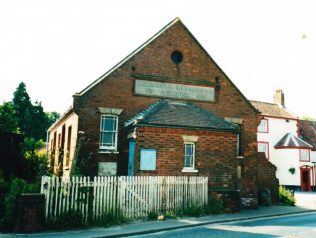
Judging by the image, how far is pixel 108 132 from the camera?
52.9 ft

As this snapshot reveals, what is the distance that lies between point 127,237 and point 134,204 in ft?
9.34

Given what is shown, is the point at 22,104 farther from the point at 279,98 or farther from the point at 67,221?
the point at 67,221

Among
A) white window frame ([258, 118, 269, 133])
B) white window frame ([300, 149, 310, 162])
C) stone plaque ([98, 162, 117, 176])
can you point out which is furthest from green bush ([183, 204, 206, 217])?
white window frame ([300, 149, 310, 162])

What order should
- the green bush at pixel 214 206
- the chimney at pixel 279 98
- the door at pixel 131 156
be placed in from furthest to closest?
the chimney at pixel 279 98
the door at pixel 131 156
the green bush at pixel 214 206

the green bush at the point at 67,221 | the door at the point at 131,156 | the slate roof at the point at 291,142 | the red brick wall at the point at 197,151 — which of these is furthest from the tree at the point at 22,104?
the green bush at the point at 67,221

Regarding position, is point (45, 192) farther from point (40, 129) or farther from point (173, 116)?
point (40, 129)

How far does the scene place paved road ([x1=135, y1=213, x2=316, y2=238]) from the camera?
9906mm

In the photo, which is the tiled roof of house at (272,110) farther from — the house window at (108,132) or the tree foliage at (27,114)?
the tree foliage at (27,114)

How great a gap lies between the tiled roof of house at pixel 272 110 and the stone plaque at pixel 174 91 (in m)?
21.6

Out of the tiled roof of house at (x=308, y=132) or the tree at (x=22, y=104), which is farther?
the tree at (x=22, y=104)

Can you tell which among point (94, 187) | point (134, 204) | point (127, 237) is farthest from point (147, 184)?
point (127, 237)

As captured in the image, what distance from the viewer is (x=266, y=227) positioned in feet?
37.5

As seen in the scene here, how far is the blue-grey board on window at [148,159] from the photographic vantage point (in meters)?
13.9

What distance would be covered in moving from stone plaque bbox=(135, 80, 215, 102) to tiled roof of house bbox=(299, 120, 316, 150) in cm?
2676
